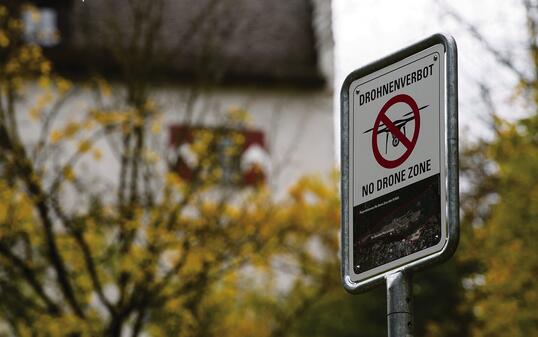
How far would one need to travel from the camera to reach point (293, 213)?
1956 centimetres

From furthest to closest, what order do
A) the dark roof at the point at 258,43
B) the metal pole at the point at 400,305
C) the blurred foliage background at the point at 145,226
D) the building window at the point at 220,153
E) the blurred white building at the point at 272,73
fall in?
the blurred white building at the point at 272,73, the dark roof at the point at 258,43, the building window at the point at 220,153, the blurred foliage background at the point at 145,226, the metal pole at the point at 400,305

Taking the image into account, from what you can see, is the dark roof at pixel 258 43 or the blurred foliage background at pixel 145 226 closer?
the blurred foliage background at pixel 145 226

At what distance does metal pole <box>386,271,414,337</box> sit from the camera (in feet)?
11.0

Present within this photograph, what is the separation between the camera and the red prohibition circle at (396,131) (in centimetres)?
350

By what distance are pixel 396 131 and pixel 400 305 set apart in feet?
1.57

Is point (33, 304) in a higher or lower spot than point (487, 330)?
higher

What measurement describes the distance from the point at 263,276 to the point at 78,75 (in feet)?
19.8

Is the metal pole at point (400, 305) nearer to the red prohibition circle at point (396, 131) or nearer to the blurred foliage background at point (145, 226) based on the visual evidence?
the red prohibition circle at point (396, 131)

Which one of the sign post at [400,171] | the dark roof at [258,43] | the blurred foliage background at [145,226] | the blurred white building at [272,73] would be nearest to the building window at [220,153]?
the blurred foliage background at [145,226]

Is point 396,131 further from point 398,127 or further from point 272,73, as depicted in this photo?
point 272,73

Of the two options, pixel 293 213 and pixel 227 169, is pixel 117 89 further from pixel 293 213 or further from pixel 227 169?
pixel 293 213

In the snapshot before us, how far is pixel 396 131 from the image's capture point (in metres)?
3.55

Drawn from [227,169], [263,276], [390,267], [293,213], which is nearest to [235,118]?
[227,169]

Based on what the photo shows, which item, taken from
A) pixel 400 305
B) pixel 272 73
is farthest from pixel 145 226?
pixel 272 73
